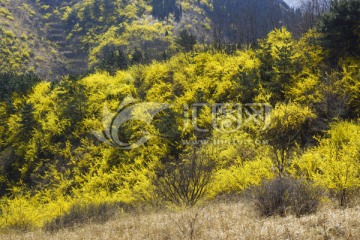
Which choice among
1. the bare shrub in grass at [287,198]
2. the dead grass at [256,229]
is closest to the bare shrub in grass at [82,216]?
the dead grass at [256,229]

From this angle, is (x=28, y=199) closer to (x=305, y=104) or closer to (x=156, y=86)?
(x=156, y=86)

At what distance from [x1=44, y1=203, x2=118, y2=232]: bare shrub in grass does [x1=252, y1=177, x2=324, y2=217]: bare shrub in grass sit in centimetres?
565

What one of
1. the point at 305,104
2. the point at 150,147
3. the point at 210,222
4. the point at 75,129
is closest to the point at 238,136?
the point at 305,104

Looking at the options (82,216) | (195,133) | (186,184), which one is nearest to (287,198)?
(186,184)

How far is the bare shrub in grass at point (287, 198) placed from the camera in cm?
626

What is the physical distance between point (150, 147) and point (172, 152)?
→ 1554 millimetres

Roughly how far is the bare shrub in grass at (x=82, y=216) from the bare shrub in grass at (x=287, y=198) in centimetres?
565

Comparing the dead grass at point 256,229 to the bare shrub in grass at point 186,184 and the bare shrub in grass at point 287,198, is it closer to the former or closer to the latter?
the bare shrub in grass at point 287,198

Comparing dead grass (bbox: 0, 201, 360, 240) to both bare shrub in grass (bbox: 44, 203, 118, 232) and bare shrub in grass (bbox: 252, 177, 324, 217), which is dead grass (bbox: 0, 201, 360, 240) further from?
bare shrub in grass (bbox: 44, 203, 118, 232)

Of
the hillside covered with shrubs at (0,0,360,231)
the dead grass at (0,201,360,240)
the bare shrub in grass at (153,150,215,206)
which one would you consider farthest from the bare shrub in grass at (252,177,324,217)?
the bare shrub in grass at (153,150,215,206)

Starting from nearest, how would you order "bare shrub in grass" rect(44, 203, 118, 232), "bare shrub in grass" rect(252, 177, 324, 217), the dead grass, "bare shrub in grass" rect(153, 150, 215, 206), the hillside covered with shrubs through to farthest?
the dead grass, "bare shrub in grass" rect(252, 177, 324, 217), "bare shrub in grass" rect(44, 203, 118, 232), "bare shrub in grass" rect(153, 150, 215, 206), the hillside covered with shrubs

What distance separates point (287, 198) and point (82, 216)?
7602mm

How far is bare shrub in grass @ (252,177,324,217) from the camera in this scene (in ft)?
20.5

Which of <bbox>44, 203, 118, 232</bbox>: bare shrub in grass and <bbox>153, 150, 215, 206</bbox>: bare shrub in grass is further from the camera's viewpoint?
<bbox>153, 150, 215, 206</bbox>: bare shrub in grass
